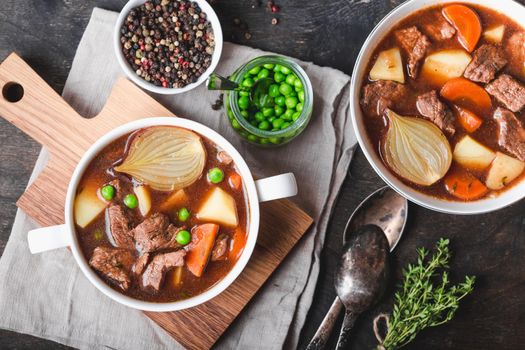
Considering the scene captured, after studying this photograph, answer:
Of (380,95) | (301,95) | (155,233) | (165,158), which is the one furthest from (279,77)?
(155,233)

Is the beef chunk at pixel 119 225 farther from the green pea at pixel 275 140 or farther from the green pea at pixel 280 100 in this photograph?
the green pea at pixel 280 100

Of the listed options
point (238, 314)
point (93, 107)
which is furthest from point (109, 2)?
point (238, 314)

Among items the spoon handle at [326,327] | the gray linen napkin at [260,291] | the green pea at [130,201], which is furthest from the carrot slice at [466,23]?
the green pea at [130,201]

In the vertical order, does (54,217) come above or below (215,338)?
above

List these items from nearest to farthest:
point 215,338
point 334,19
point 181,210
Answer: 1. point 181,210
2. point 215,338
3. point 334,19

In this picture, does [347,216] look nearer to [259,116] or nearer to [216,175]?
[259,116]

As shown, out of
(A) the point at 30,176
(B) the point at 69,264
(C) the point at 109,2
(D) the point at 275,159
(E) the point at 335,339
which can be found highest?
(C) the point at 109,2

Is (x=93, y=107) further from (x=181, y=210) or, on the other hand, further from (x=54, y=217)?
(x=181, y=210)
